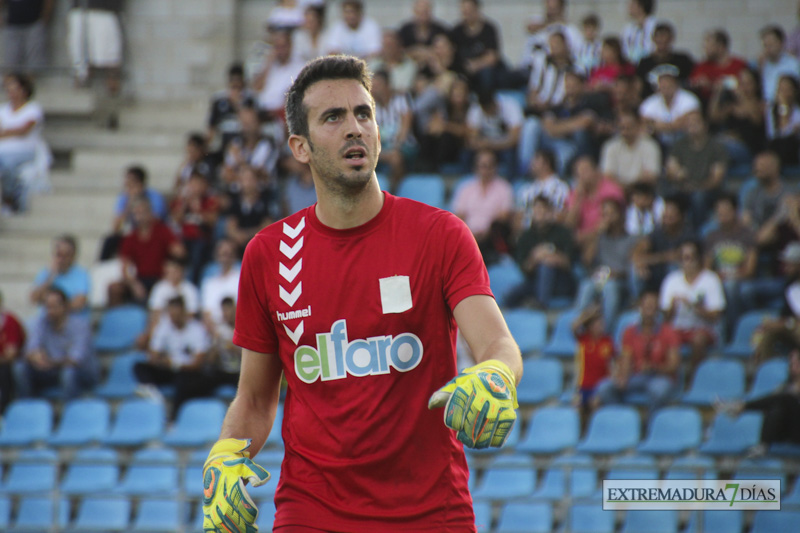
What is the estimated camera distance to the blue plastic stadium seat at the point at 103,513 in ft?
31.4

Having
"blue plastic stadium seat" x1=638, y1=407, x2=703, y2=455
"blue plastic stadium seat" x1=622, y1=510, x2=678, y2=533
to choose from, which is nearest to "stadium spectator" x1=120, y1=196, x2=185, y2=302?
"blue plastic stadium seat" x1=638, y1=407, x2=703, y2=455

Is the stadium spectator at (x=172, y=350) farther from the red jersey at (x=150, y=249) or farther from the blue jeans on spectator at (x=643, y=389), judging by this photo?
the blue jeans on spectator at (x=643, y=389)

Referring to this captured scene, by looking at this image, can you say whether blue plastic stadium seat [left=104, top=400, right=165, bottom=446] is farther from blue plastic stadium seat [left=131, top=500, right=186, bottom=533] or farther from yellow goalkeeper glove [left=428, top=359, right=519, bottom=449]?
yellow goalkeeper glove [left=428, top=359, right=519, bottom=449]

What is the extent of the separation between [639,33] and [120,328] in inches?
282

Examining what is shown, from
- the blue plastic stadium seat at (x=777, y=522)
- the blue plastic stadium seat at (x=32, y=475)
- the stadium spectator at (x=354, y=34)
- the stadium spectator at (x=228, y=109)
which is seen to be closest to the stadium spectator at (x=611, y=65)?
the stadium spectator at (x=354, y=34)

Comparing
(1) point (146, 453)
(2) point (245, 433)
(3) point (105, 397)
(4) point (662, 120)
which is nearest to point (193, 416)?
(1) point (146, 453)

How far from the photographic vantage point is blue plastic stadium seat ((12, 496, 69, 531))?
9.52 metres

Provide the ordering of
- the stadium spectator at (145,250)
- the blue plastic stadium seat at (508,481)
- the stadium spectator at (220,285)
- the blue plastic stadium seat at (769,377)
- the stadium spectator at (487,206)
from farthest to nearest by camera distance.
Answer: the stadium spectator at (145,250) → the stadium spectator at (487,206) → the stadium spectator at (220,285) → the blue plastic stadium seat at (769,377) → the blue plastic stadium seat at (508,481)

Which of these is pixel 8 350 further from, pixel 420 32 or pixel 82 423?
Result: pixel 420 32

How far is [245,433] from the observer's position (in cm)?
374

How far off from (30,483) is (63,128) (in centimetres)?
635

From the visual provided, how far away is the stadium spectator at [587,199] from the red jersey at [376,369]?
306 inches

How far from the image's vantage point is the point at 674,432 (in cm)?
924

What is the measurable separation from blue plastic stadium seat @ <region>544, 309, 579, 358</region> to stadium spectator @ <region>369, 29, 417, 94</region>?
398cm
